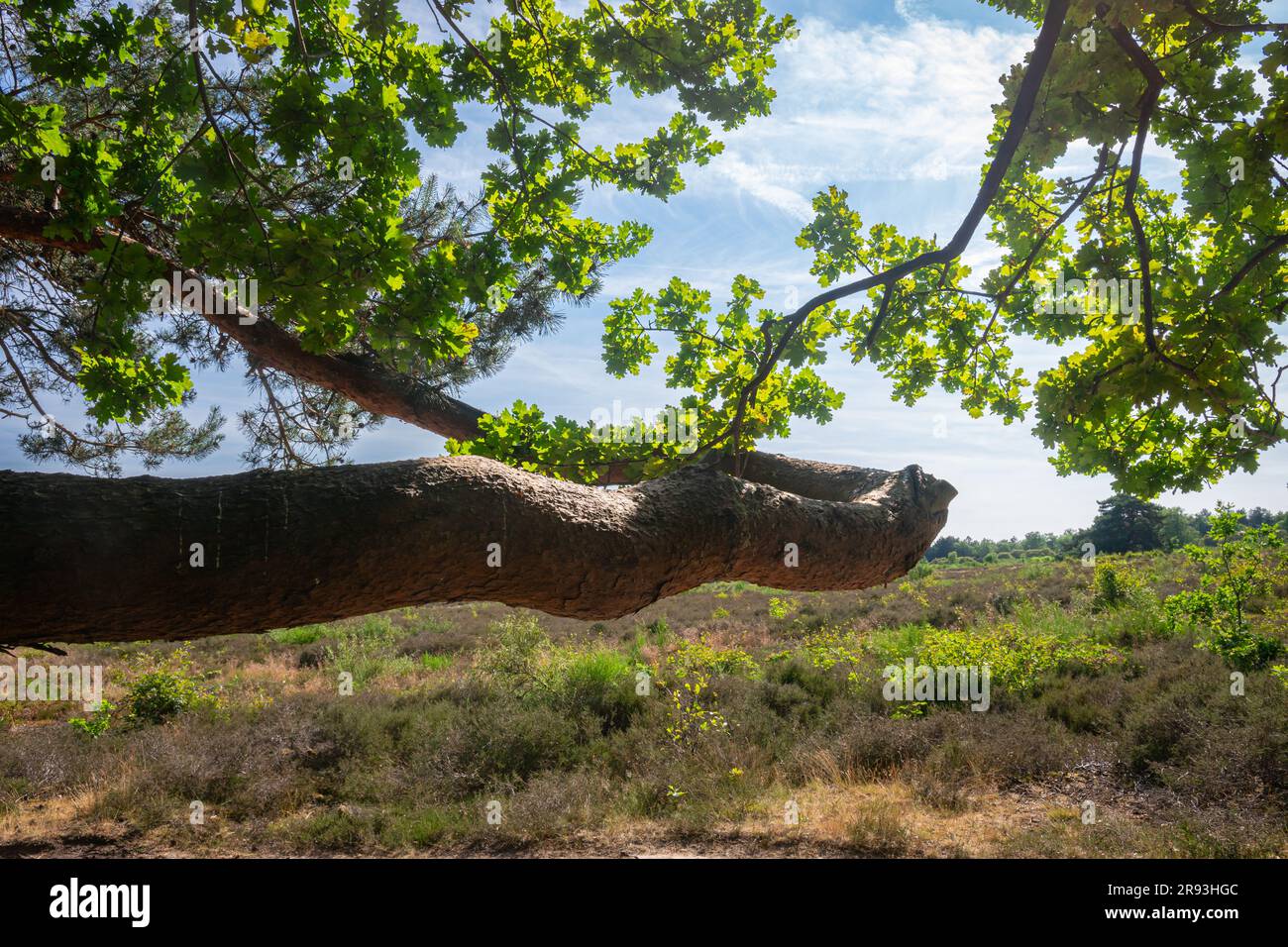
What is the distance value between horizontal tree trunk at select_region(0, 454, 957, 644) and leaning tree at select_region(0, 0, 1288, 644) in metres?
0.01

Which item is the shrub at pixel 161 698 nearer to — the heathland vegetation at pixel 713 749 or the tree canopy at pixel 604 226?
the heathland vegetation at pixel 713 749

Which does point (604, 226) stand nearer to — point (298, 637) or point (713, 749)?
point (713, 749)

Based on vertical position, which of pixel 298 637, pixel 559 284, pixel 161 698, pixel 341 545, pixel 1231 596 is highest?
pixel 559 284

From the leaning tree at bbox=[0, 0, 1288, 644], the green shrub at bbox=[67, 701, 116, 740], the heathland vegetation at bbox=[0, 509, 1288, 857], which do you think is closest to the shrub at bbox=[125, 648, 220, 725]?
the heathland vegetation at bbox=[0, 509, 1288, 857]

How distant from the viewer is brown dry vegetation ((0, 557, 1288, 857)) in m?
6.94

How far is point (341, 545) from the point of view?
7.60 feet

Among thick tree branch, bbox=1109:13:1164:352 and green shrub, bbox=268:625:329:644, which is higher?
thick tree branch, bbox=1109:13:1164:352

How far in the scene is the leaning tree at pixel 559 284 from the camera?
234cm

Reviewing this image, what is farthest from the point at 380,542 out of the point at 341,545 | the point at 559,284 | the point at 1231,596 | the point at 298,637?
the point at 298,637

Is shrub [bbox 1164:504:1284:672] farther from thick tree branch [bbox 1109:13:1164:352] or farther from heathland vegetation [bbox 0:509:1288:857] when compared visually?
thick tree branch [bbox 1109:13:1164:352]

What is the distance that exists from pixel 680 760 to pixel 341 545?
7.75 m

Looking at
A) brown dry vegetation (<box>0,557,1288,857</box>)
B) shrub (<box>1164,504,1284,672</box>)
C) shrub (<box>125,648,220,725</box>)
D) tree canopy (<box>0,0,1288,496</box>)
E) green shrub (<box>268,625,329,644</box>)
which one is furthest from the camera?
green shrub (<box>268,625,329,644</box>)
